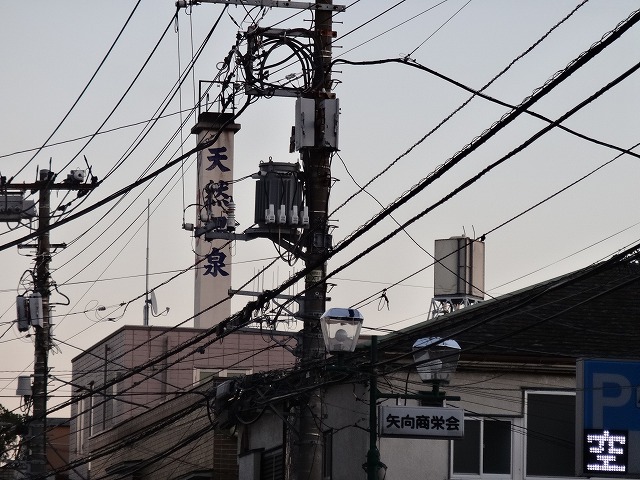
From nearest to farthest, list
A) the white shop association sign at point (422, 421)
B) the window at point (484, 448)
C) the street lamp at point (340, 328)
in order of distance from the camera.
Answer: the street lamp at point (340, 328), the white shop association sign at point (422, 421), the window at point (484, 448)

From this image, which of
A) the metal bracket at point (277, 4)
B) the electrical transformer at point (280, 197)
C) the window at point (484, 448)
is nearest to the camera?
the metal bracket at point (277, 4)

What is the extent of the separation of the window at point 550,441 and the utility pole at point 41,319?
11.7m

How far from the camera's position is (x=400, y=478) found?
2358 centimetres

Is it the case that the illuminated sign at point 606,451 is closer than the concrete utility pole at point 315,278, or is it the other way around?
the illuminated sign at point 606,451

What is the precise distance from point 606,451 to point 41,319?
62.8ft

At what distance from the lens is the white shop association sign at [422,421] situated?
59.7ft

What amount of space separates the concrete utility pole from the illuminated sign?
3.71 m

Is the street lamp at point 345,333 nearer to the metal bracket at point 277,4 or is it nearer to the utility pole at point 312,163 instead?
the utility pole at point 312,163

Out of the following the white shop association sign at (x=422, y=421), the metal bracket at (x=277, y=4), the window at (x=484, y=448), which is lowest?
the window at (x=484, y=448)

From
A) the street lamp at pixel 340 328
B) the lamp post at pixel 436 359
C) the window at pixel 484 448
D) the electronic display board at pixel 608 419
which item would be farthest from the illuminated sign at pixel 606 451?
the window at pixel 484 448

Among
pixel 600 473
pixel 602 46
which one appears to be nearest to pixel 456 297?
pixel 600 473

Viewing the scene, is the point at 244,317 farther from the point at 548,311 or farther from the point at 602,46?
the point at 602,46

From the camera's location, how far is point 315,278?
19.1 m

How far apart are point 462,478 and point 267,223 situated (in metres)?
5.84
